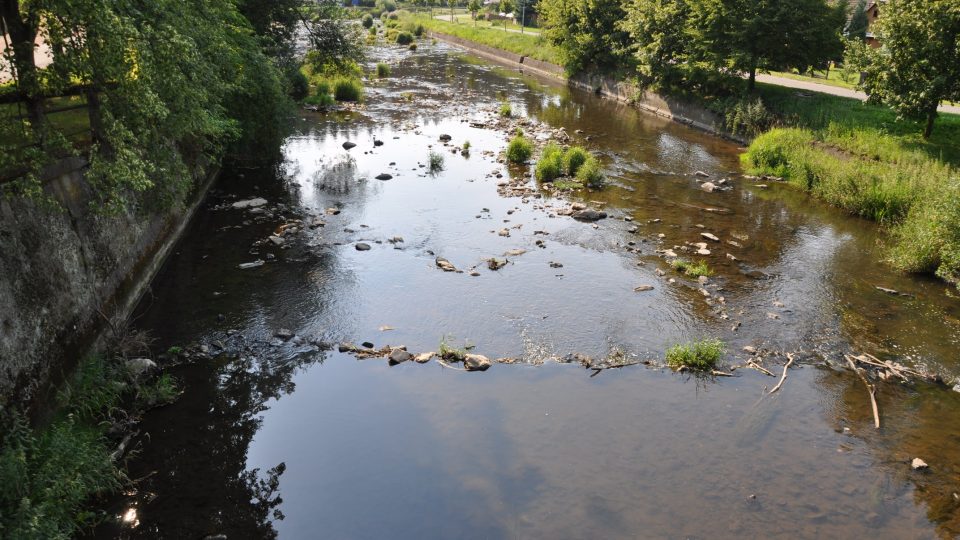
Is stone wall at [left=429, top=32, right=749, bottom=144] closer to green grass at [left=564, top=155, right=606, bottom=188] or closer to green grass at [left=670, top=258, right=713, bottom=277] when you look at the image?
green grass at [left=564, top=155, right=606, bottom=188]

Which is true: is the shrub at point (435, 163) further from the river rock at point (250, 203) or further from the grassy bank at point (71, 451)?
the grassy bank at point (71, 451)

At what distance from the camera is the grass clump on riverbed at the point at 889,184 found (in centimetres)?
1692

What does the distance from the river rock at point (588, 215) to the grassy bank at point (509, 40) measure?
35717 mm

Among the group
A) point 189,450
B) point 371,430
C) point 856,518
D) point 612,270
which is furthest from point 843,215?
point 189,450

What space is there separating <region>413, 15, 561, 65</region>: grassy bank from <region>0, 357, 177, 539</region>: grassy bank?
48795mm

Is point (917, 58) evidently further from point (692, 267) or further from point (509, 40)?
point (509, 40)

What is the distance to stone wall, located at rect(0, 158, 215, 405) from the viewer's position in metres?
9.70

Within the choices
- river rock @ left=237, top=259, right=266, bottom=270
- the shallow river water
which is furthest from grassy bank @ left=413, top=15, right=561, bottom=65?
river rock @ left=237, top=259, right=266, bottom=270

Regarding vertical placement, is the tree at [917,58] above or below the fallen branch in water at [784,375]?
above

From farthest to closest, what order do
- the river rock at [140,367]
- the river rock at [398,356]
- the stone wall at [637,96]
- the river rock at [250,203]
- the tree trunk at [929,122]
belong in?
the stone wall at [637,96] < the tree trunk at [929,122] < the river rock at [250,203] < the river rock at [398,356] < the river rock at [140,367]

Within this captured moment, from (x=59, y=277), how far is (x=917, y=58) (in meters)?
27.9

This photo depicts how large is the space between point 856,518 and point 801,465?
3.96 ft

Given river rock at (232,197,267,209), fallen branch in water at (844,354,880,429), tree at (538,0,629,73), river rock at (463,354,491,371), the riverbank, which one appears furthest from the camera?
tree at (538,0,629,73)

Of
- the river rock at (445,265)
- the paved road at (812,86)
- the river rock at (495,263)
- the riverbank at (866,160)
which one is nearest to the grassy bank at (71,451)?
the river rock at (445,265)
